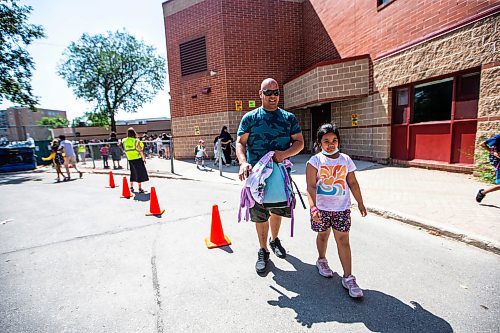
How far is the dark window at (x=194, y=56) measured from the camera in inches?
529

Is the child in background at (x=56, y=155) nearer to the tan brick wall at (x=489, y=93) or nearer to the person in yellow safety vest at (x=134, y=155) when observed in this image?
the person in yellow safety vest at (x=134, y=155)

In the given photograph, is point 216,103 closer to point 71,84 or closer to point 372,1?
point 372,1

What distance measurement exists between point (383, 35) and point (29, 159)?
22771 millimetres

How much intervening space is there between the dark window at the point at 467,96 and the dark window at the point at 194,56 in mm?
10829

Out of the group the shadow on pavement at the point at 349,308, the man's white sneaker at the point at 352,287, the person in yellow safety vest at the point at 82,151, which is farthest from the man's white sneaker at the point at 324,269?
the person in yellow safety vest at the point at 82,151

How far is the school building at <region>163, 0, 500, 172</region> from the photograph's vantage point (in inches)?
262

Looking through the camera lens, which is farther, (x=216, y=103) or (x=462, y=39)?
(x=216, y=103)

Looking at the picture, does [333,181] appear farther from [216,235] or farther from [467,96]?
[467,96]

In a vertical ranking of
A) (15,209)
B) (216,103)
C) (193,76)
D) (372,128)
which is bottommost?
(15,209)

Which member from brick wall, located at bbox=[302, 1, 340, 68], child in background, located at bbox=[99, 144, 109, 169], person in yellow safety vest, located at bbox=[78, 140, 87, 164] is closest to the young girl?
brick wall, located at bbox=[302, 1, 340, 68]

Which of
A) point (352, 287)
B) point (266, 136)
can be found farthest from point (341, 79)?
point (352, 287)

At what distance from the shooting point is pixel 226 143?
1151 centimetres

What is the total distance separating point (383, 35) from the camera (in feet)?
29.3

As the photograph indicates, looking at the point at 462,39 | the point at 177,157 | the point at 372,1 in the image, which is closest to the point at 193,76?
the point at 177,157
